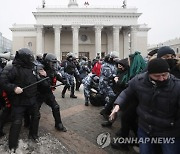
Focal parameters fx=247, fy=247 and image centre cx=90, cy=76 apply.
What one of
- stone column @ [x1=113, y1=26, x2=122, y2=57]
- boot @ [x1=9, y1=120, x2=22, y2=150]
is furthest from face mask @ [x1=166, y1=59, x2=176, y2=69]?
stone column @ [x1=113, y1=26, x2=122, y2=57]

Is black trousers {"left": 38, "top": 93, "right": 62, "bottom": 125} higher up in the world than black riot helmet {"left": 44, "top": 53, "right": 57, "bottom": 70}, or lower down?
lower down

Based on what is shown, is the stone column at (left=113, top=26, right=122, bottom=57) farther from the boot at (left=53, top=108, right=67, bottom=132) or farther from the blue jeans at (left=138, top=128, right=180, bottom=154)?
the blue jeans at (left=138, top=128, right=180, bottom=154)

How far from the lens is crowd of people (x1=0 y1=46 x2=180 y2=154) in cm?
295

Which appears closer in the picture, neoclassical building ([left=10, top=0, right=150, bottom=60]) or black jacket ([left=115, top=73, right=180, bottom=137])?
black jacket ([left=115, top=73, right=180, bottom=137])

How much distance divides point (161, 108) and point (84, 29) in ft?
153

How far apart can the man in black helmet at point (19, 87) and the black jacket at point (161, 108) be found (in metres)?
2.18

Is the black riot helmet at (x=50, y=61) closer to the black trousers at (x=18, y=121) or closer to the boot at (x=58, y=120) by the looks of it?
the boot at (x=58, y=120)

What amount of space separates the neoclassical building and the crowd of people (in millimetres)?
37588

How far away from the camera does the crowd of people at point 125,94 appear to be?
295cm

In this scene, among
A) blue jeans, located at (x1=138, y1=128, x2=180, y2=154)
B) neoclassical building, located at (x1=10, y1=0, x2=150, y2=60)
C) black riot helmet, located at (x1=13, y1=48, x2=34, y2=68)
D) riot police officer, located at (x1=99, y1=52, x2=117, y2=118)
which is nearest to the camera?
blue jeans, located at (x1=138, y1=128, x2=180, y2=154)

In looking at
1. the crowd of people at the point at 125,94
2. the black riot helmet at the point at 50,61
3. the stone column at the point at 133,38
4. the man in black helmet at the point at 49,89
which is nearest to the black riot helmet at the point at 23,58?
the crowd of people at the point at 125,94

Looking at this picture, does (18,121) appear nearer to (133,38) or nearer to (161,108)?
(161,108)

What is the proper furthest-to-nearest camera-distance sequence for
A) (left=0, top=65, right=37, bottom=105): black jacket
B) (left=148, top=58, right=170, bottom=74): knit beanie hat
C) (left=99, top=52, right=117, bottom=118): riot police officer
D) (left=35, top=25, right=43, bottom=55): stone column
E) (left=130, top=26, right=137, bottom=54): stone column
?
(left=130, top=26, right=137, bottom=54): stone column, (left=35, top=25, right=43, bottom=55): stone column, (left=99, top=52, right=117, bottom=118): riot police officer, (left=0, top=65, right=37, bottom=105): black jacket, (left=148, top=58, right=170, bottom=74): knit beanie hat

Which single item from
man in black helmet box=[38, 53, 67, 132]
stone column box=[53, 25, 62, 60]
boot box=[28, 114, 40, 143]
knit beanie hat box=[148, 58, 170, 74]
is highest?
stone column box=[53, 25, 62, 60]
